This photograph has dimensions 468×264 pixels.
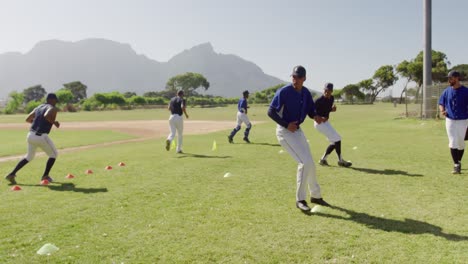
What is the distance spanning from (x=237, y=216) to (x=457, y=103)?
19.9 ft

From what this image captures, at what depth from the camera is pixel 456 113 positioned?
28.1 ft

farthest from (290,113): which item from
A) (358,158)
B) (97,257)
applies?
(358,158)

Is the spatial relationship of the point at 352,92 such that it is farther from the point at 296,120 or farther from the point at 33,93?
the point at 33,93

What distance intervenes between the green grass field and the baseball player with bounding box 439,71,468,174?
648 millimetres

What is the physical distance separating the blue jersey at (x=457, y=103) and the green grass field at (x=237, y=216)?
1.37m

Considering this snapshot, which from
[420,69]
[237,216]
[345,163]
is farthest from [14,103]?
[237,216]

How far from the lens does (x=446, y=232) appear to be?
4809mm

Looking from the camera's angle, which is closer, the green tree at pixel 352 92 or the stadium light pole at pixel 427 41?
the stadium light pole at pixel 427 41

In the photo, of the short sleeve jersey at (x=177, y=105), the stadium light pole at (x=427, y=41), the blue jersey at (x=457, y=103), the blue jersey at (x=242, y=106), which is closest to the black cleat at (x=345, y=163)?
the blue jersey at (x=457, y=103)

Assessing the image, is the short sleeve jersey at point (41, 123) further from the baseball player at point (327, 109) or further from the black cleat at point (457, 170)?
the black cleat at point (457, 170)

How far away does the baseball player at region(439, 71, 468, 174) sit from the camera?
27.8 ft

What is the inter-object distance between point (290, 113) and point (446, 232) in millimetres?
2711

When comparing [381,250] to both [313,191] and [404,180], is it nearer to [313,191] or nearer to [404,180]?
[313,191]

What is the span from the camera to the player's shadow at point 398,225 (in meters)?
4.77
